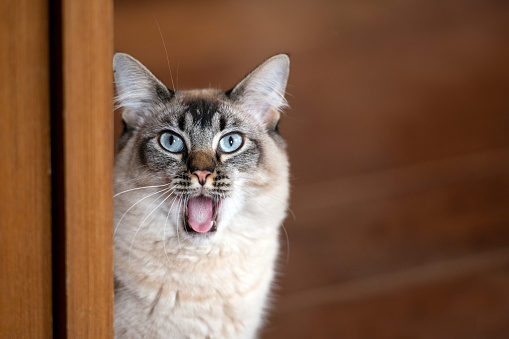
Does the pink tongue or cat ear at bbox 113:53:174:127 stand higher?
cat ear at bbox 113:53:174:127

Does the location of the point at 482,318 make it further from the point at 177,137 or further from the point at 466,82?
the point at 177,137

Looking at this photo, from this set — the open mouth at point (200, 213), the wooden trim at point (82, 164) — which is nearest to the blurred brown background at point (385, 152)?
the open mouth at point (200, 213)

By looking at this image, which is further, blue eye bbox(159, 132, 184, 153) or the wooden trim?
→ blue eye bbox(159, 132, 184, 153)

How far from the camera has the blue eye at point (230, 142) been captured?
1.12 m

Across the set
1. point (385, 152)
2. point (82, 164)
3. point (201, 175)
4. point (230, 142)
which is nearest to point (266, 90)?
point (230, 142)

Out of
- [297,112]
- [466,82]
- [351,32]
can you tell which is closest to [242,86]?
[297,112]

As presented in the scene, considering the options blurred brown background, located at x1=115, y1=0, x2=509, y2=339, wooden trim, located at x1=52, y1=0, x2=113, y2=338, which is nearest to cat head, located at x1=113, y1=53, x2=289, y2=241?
wooden trim, located at x1=52, y1=0, x2=113, y2=338

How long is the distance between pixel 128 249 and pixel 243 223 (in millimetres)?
241

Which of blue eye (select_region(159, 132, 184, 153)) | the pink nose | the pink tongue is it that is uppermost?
blue eye (select_region(159, 132, 184, 153))

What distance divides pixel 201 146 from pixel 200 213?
0.13m

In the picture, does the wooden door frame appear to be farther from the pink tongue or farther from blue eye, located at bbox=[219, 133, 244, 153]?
blue eye, located at bbox=[219, 133, 244, 153]

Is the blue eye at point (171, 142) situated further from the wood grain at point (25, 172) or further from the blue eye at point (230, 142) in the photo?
the wood grain at point (25, 172)

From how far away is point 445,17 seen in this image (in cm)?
264

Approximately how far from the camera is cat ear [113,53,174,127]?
1070mm
